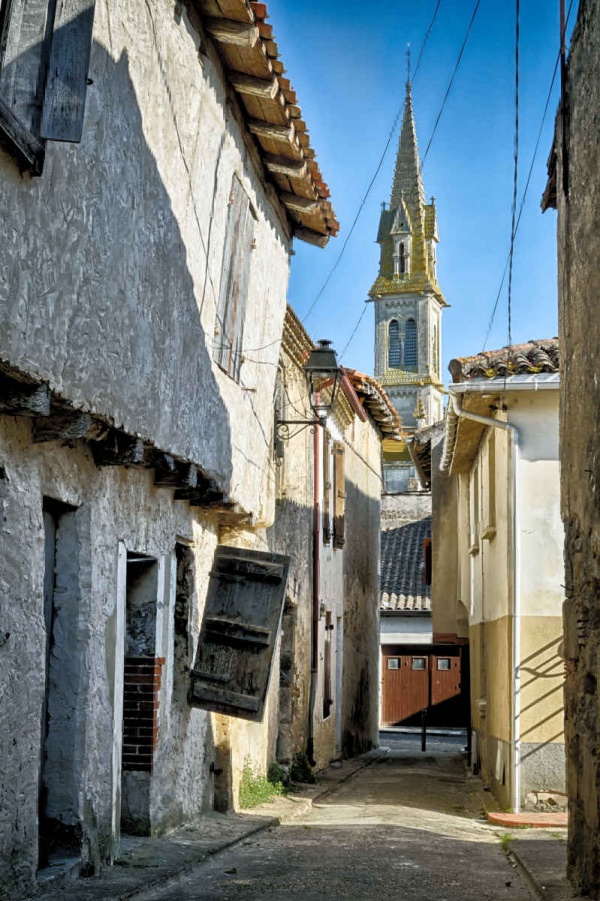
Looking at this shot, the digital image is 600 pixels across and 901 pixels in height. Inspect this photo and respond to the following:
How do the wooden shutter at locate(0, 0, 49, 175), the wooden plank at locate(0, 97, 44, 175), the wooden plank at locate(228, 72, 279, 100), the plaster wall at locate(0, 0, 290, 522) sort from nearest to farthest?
the wooden plank at locate(0, 97, 44, 175) → the wooden shutter at locate(0, 0, 49, 175) → the plaster wall at locate(0, 0, 290, 522) → the wooden plank at locate(228, 72, 279, 100)

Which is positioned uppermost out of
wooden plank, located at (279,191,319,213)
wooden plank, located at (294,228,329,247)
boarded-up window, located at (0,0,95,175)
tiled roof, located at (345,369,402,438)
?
wooden plank, located at (279,191,319,213)

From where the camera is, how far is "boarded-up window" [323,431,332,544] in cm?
1880

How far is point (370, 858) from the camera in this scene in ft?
29.8

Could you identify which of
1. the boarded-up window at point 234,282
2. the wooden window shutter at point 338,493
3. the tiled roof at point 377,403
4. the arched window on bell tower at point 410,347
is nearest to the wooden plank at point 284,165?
the boarded-up window at point 234,282

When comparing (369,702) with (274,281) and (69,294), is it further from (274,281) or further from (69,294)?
(69,294)

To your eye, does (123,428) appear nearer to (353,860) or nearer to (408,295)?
(353,860)

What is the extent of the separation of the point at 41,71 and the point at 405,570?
32538 millimetres

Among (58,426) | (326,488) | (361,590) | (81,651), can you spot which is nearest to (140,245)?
(58,426)

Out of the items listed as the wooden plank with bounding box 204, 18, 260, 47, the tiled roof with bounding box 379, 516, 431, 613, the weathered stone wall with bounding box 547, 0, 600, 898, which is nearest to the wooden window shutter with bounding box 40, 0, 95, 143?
the wooden plank with bounding box 204, 18, 260, 47

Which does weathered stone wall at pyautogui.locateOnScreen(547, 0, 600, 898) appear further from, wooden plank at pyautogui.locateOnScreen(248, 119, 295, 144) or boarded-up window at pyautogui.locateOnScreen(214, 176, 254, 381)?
boarded-up window at pyautogui.locateOnScreen(214, 176, 254, 381)

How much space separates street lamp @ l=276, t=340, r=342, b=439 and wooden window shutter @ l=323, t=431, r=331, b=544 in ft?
2.20

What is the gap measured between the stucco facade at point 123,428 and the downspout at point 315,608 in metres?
5.12

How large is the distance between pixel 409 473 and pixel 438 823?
6353 cm

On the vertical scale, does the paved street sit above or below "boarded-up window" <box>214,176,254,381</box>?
below
